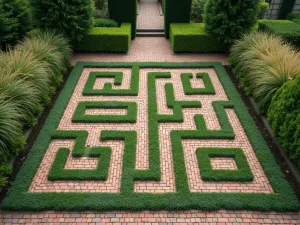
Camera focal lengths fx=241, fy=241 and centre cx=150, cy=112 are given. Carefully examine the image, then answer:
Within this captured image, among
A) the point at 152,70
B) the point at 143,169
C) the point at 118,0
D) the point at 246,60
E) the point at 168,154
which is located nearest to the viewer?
the point at 143,169

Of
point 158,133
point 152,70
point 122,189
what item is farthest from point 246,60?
point 122,189

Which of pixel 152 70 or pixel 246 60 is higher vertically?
pixel 246 60

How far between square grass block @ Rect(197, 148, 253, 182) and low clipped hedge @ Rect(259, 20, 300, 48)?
23.6ft

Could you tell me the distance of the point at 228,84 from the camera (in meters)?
9.80

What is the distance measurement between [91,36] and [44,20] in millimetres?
2206

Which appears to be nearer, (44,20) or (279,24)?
(44,20)

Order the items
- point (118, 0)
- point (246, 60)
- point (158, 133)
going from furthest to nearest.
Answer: point (118, 0)
point (246, 60)
point (158, 133)

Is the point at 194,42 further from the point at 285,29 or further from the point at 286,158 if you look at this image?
the point at 286,158

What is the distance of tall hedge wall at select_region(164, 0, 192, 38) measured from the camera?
43.2 ft

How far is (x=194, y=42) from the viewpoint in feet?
40.3

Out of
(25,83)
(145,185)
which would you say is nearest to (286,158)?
(145,185)

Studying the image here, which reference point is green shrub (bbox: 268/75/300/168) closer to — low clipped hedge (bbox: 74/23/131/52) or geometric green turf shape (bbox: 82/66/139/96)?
geometric green turf shape (bbox: 82/66/139/96)

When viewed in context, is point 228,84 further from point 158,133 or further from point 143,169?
point 143,169

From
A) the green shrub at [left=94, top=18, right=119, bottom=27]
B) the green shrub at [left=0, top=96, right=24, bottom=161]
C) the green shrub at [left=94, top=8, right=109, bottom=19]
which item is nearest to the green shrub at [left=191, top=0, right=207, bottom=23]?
the green shrub at [left=94, top=18, right=119, bottom=27]
